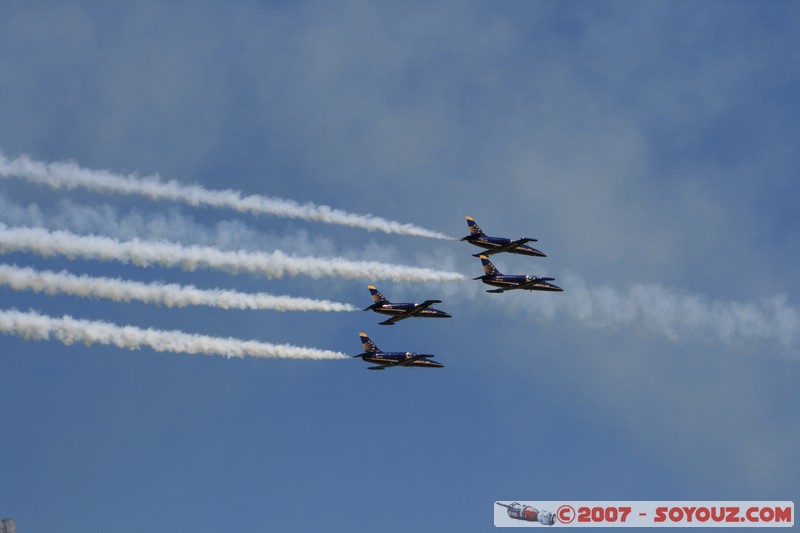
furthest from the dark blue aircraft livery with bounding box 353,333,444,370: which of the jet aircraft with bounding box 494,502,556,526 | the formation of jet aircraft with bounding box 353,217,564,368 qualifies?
the jet aircraft with bounding box 494,502,556,526

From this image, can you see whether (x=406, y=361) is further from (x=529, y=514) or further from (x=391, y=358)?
(x=529, y=514)

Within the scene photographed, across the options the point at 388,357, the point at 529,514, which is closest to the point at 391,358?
the point at 388,357

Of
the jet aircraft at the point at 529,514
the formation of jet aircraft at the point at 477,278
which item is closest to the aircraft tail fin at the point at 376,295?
the formation of jet aircraft at the point at 477,278

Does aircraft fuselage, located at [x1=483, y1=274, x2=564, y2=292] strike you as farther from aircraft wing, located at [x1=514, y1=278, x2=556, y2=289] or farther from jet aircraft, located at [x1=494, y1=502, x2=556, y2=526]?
jet aircraft, located at [x1=494, y1=502, x2=556, y2=526]

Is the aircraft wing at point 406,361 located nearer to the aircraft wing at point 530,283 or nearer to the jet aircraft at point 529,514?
the aircraft wing at point 530,283

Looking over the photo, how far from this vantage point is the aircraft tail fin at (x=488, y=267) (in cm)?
11031

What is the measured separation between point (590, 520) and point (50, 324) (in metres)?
40.7

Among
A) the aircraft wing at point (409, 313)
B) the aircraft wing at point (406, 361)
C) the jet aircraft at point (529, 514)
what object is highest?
the aircraft wing at point (409, 313)

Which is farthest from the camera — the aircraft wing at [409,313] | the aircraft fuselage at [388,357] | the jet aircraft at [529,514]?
the aircraft fuselage at [388,357]

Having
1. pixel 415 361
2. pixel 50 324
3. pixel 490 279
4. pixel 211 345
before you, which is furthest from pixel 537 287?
pixel 50 324

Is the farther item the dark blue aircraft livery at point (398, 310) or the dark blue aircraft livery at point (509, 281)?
the dark blue aircraft livery at point (509, 281)

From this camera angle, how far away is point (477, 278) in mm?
107000

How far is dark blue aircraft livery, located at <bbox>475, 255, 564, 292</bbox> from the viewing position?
357 feet

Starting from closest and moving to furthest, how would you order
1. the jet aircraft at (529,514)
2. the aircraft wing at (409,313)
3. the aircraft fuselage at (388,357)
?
the jet aircraft at (529,514)
the aircraft wing at (409,313)
the aircraft fuselage at (388,357)
